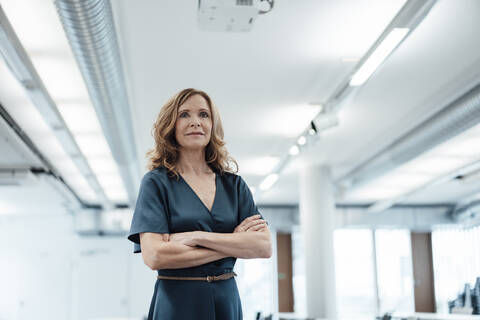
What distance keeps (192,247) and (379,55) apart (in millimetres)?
3591

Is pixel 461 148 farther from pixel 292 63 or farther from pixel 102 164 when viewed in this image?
pixel 102 164

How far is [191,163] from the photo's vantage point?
1.58 metres

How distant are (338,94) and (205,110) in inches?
187

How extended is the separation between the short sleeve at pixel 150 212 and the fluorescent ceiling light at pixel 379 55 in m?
3.15

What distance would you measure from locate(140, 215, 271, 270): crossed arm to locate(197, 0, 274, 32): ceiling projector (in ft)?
7.12

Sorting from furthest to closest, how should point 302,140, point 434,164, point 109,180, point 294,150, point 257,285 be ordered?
point 257,285, point 109,180, point 434,164, point 294,150, point 302,140

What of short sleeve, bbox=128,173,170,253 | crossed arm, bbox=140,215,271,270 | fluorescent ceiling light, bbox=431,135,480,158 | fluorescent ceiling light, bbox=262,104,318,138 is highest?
fluorescent ceiling light, bbox=262,104,318,138

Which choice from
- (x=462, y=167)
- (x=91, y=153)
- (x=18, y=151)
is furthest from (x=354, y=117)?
(x=18, y=151)

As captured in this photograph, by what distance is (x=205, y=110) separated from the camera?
1.58 meters

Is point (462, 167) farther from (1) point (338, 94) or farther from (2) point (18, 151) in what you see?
(2) point (18, 151)

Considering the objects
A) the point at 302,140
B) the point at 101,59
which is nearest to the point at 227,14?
the point at 101,59

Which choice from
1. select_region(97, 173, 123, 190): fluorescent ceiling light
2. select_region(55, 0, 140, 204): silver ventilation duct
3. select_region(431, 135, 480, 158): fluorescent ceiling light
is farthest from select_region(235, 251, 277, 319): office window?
select_region(55, 0, 140, 204): silver ventilation duct

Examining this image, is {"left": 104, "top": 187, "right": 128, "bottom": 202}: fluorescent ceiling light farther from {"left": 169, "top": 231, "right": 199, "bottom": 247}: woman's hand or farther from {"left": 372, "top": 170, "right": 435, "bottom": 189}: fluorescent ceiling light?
{"left": 169, "top": 231, "right": 199, "bottom": 247}: woman's hand

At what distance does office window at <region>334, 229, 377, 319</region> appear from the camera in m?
14.3
